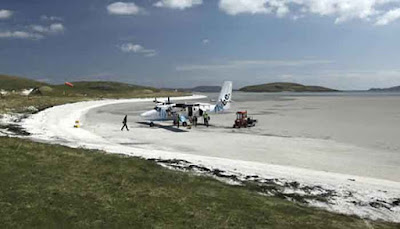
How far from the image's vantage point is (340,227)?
9742 mm

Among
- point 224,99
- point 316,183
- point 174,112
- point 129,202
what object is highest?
point 224,99

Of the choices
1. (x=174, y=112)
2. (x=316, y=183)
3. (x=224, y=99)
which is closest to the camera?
(x=316, y=183)

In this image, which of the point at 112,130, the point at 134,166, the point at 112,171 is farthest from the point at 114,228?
the point at 112,130

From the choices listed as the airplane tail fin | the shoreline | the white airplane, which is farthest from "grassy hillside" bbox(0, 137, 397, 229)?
the airplane tail fin

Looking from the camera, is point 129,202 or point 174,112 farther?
point 174,112

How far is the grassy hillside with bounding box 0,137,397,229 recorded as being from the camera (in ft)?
30.3

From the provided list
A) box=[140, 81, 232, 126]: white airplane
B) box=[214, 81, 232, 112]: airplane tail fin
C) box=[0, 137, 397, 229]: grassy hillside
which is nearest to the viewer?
box=[0, 137, 397, 229]: grassy hillside

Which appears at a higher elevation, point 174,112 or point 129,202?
point 174,112

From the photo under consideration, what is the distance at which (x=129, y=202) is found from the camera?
10.7m

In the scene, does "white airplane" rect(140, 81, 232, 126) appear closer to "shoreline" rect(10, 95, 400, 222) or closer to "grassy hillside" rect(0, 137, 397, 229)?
"shoreline" rect(10, 95, 400, 222)

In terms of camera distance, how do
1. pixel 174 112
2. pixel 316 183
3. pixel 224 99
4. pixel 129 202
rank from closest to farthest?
pixel 129 202 → pixel 316 183 → pixel 174 112 → pixel 224 99

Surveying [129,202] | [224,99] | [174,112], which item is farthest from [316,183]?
[224,99]

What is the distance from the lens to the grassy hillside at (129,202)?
30.3 ft

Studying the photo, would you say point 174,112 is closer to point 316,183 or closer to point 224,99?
point 224,99
